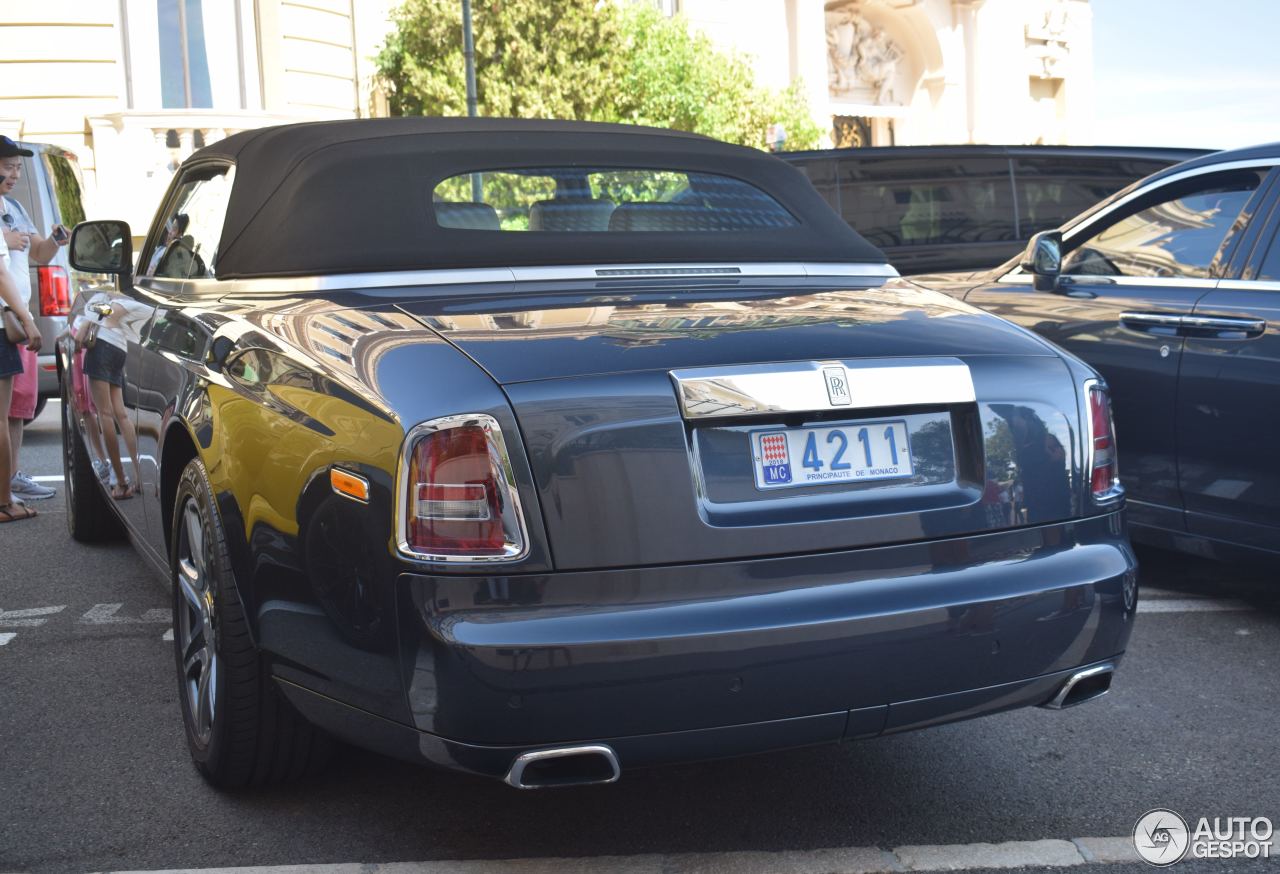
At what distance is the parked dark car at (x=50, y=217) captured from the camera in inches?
399

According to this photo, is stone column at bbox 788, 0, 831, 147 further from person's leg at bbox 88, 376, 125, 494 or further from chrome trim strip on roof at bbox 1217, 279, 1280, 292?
person's leg at bbox 88, 376, 125, 494

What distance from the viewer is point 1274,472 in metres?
4.61

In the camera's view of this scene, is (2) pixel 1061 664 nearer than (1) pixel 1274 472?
Yes

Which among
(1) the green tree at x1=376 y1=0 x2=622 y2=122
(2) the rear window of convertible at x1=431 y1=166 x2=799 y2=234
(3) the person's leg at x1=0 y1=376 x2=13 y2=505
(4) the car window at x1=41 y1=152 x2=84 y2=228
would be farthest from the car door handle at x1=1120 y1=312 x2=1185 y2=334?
(1) the green tree at x1=376 y1=0 x2=622 y2=122

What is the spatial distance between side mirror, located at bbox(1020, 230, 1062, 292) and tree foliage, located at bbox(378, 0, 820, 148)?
19189 mm

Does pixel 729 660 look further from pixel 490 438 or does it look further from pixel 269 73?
pixel 269 73

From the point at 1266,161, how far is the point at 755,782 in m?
2.86

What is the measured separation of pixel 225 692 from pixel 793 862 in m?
1.27

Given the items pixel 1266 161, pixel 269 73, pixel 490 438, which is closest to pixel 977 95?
pixel 269 73

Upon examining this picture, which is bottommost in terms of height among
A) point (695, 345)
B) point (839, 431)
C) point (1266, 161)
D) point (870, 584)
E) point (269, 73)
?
point (870, 584)

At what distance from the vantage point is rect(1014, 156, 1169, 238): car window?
978 cm

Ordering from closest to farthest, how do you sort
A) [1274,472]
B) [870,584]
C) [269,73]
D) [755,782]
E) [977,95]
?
1. [870,584]
2. [755,782]
3. [1274,472]
4. [269,73]
5. [977,95]

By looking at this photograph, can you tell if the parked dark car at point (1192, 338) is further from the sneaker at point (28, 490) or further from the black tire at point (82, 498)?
the sneaker at point (28, 490)

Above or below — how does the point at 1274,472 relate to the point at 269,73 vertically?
below
